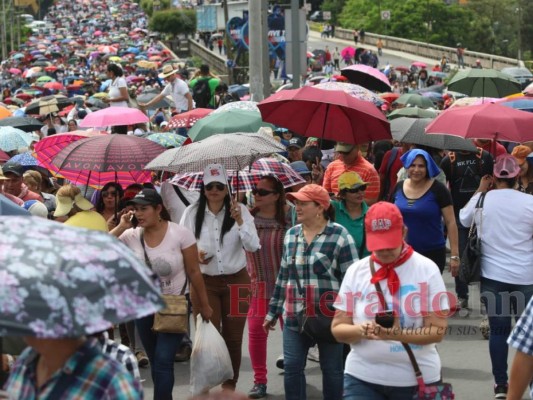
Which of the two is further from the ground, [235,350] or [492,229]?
[492,229]

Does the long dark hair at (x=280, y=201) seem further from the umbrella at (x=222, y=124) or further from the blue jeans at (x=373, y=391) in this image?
the blue jeans at (x=373, y=391)

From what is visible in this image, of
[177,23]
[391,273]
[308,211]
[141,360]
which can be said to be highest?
[391,273]

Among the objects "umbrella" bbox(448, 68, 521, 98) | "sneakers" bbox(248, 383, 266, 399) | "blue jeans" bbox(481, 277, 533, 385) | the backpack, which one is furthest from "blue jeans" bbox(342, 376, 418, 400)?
the backpack

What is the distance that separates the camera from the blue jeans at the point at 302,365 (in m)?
7.13

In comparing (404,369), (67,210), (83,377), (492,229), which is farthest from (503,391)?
(83,377)

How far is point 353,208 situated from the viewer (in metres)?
8.52

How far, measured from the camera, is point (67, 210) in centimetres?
892

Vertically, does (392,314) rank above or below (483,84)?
above

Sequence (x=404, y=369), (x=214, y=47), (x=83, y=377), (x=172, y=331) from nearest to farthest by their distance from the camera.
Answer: (x=83, y=377) → (x=404, y=369) → (x=172, y=331) → (x=214, y=47)

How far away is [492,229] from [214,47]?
85047 mm

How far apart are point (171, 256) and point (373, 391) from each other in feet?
7.48

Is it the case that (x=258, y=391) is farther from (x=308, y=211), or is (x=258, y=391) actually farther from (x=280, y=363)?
(x=308, y=211)

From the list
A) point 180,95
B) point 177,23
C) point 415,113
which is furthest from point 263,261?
point 177,23

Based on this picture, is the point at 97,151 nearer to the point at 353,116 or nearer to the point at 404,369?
the point at 353,116
